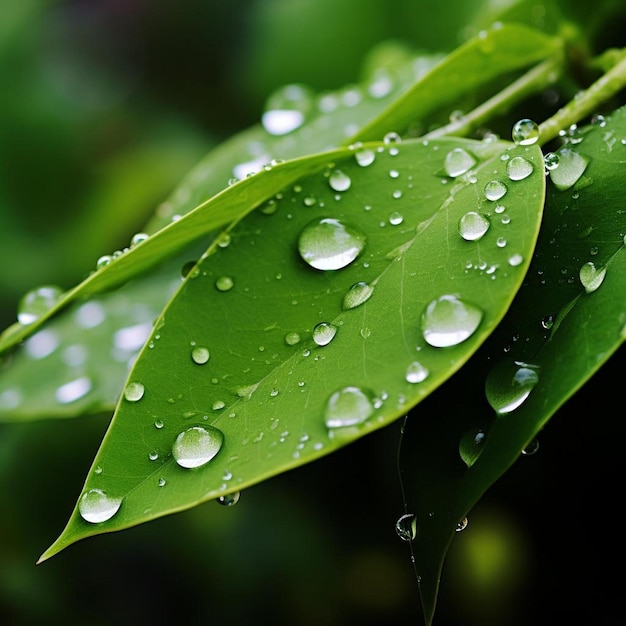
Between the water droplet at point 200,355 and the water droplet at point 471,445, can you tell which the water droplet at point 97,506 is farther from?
the water droplet at point 471,445

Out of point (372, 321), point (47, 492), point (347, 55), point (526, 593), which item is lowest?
point (526, 593)

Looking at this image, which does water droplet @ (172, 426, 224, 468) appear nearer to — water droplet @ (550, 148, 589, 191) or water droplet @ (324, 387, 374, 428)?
water droplet @ (324, 387, 374, 428)

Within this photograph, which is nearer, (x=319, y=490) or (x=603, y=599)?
(x=603, y=599)

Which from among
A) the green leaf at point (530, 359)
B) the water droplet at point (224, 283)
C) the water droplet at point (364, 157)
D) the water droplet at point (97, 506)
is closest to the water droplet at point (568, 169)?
the green leaf at point (530, 359)

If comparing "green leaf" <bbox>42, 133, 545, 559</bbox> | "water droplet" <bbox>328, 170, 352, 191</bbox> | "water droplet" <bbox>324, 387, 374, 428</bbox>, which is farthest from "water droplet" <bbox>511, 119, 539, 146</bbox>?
"water droplet" <bbox>324, 387, 374, 428</bbox>

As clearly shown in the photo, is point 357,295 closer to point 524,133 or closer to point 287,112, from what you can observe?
point 524,133

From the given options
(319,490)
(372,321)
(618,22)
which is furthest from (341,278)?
(319,490)

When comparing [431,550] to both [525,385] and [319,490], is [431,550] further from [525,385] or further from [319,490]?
[319,490]
